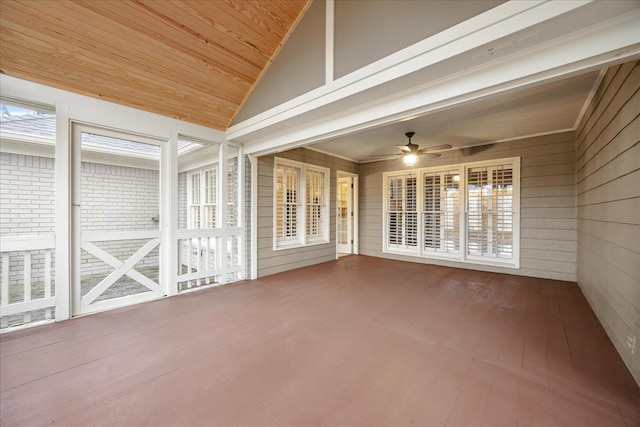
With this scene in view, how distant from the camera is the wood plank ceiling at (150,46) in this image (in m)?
2.29

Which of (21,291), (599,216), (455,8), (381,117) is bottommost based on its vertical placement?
(21,291)

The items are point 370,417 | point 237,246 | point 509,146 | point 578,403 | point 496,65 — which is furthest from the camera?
point 509,146

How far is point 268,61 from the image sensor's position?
3463 mm

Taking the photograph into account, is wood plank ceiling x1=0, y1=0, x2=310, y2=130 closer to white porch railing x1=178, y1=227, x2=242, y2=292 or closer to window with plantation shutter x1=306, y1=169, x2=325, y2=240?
white porch railing x1=178, y1=227, x2=242, y2=292

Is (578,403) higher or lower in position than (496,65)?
lower

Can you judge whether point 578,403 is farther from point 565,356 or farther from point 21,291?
point 21,291

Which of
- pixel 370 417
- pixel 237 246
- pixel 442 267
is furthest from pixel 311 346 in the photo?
pixel 442 267

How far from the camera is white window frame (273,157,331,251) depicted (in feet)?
15.9

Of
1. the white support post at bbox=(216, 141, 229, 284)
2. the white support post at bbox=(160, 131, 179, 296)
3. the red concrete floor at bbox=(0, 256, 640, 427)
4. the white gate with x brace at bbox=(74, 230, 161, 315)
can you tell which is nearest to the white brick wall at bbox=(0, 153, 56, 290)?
the white gate with x brace at bbox=(74, 230, 161, 315)

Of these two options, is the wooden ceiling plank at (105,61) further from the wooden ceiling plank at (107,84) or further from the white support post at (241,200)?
the white support post at (241,200)

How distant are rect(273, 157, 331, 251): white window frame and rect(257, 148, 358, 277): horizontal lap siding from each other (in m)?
0.08

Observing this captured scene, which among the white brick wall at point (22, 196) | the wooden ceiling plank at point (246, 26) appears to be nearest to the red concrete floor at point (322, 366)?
the white brick wall at point (22, 196)

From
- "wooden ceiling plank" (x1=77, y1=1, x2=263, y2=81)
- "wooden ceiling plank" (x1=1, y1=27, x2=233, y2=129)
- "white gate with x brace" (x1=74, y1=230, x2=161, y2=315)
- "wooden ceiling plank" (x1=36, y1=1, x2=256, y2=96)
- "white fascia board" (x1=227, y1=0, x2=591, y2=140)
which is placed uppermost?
"wooden ceiling plank" (x1=77, y1=1, x2=263, y2=81)

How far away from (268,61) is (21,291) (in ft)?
16.1
